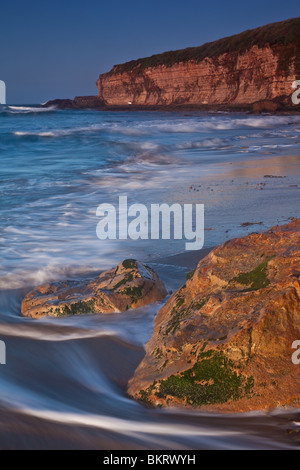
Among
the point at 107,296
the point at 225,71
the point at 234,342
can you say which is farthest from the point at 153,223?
the point at 225,71

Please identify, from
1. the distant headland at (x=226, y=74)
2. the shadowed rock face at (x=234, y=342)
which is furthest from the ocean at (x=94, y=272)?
the distant headland at (x=226, y=74)

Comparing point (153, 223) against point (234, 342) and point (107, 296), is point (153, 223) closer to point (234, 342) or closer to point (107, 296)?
point (107, 296)

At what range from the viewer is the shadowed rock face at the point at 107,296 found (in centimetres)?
354

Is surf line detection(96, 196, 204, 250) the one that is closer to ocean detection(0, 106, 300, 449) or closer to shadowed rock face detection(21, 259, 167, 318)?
ocean detection(0, 106, 300, 449)

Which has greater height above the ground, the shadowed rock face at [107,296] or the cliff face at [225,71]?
the cliff face at [225,71]

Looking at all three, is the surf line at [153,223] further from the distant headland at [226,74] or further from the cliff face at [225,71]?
the cliff face at [225,71]

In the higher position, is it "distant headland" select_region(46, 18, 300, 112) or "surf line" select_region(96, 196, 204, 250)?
"distant headland" select_region(46, 18, 300, 112)

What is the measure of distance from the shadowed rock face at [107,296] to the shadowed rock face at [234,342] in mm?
871

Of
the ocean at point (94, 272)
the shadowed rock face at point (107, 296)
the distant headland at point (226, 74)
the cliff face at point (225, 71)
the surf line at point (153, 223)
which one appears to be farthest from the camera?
the cliff face at point (225, 71)

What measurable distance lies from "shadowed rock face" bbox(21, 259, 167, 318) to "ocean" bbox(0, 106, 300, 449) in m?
0.09

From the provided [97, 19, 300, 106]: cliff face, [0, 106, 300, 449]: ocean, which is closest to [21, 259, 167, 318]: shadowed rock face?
[0, 106, 300, 449]: ocean

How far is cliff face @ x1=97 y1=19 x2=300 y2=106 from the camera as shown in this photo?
46062 millimetres

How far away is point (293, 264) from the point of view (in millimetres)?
2447

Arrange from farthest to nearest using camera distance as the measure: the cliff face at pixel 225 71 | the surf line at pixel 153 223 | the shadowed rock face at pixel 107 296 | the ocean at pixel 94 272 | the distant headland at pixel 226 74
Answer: the cliff face at pixel 225 71
the distant headland at pixel 226 74
the surf line at pixel 153 223
the shadowed rock face at pixel 107 296
the ocean at pixel 94 272
